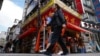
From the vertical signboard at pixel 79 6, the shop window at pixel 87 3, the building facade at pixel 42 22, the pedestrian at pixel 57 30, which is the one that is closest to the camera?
the pedestrian at pixel 57 30

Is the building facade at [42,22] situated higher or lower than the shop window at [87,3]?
lower

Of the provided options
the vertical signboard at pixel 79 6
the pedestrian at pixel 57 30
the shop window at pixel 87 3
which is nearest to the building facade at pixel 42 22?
the vertical signboard at pixel 79 6

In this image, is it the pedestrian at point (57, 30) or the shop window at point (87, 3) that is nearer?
the pedestrian at point (57, 30)

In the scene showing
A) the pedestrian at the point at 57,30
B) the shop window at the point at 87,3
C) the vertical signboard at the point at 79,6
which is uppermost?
the shop window at the point at 87,3

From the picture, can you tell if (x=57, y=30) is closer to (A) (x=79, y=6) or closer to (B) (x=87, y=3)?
(A) (x=79, y=6)

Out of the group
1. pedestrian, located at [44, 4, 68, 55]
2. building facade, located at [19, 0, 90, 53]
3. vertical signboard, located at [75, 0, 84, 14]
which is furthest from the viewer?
vertical signboard, located at [75, 0, 84, 14]

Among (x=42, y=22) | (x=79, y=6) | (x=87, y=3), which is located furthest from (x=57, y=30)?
(x=87, y=3)

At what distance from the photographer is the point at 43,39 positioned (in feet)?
50.5

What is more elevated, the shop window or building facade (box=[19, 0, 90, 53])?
the shop window

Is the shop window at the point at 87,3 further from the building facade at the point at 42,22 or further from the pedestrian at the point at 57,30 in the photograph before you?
the pedestrian at the point at 57,30

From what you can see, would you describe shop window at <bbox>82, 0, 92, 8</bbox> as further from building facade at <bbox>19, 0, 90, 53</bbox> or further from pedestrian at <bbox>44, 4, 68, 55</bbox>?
pedestrian at <bbox>44, 4, 68, 55</bbox>

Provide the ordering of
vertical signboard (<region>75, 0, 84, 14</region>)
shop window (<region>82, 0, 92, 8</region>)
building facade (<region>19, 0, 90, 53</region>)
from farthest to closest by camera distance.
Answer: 1. shop window (<region>82, 0, 92, 8</region>)
2. vertical signboard (<region>75, 0, 84, 14</region>)
3. building facade (<region>19, 0, 90, 53</region>)

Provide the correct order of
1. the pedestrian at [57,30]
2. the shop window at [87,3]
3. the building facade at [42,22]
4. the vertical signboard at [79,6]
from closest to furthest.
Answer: the pedestrian at [57,30]
the building facade at [42,22]
the vertical signboard at [79,6]
the shop window at [87,3]

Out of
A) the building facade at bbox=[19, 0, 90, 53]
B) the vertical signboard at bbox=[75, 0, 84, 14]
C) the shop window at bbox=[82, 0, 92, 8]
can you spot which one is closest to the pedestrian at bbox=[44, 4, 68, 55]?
the building facade at bbox=[19, 0, 90, 53]
